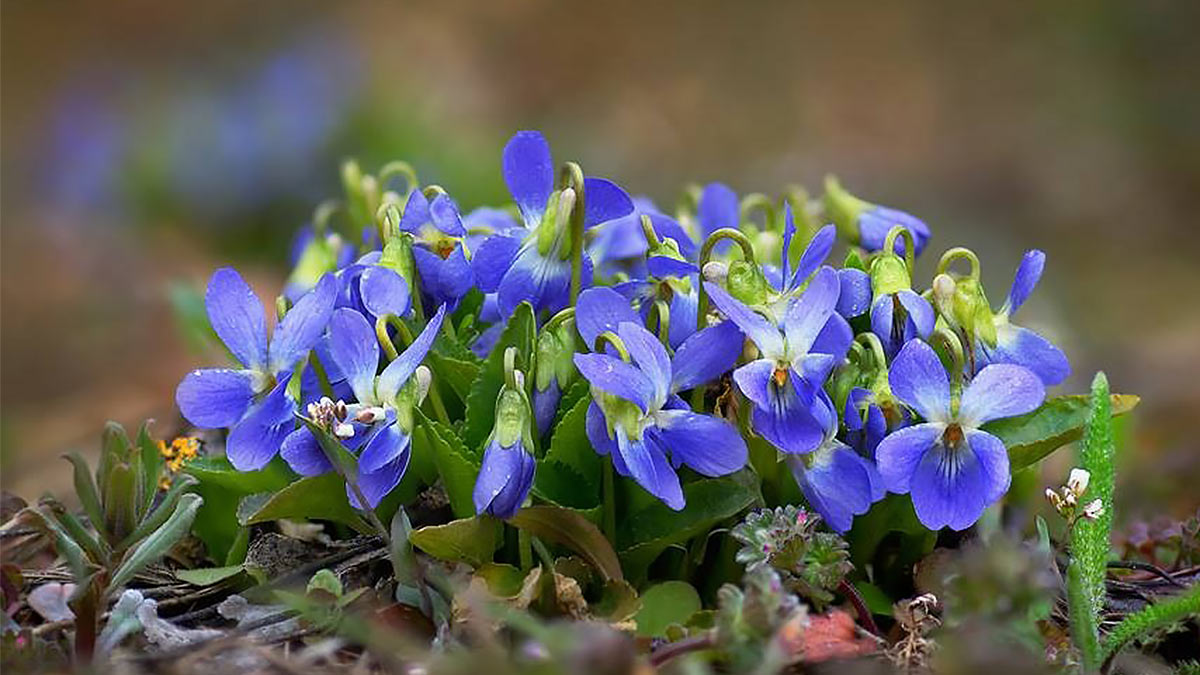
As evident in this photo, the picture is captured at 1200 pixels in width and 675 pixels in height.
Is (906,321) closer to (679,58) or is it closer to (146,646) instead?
(146,646)

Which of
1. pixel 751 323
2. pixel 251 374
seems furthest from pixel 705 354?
pixel 251 374

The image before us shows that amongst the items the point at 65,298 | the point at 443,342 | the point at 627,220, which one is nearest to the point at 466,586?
the point at 443,342

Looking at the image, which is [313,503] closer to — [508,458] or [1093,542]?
[508,458]

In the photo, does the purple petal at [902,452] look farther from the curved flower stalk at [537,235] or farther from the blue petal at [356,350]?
the blue petal at [356,350]

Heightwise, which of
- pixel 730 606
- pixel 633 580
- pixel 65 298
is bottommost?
pixel 730 606

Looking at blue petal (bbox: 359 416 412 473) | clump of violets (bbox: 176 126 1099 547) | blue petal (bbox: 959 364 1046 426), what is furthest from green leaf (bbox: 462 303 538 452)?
blue petal (bbox: 959 364 1046 426)

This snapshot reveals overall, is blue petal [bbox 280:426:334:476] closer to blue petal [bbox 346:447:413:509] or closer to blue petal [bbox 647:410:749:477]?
blue petal [bbox 346:447:413:509]

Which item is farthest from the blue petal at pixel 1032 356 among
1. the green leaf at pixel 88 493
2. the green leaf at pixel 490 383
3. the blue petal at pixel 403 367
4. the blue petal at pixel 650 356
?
the green leaf at pixel 88 493
